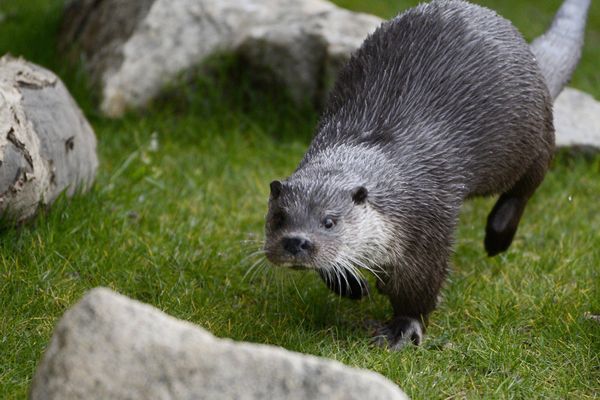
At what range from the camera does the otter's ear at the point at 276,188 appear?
11.3 feet

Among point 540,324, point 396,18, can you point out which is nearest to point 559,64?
point 396,18

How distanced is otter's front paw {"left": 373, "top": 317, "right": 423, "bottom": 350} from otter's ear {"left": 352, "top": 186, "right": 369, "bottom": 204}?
0.60 m

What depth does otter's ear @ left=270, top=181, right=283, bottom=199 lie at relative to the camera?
3.45 meters

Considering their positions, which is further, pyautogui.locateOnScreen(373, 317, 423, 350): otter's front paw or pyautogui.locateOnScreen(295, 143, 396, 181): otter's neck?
pyautogui.locateOnScreen(373, 317, 423, 350): otter's front paw

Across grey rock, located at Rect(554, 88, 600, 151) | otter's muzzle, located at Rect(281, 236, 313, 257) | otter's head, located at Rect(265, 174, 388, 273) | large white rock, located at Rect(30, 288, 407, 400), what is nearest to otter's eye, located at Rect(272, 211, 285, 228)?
otter's head, located at Rect(265, 174, 388, 273)

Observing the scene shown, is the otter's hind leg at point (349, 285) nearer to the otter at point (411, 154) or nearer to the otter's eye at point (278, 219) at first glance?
the otter at point (411, 154)

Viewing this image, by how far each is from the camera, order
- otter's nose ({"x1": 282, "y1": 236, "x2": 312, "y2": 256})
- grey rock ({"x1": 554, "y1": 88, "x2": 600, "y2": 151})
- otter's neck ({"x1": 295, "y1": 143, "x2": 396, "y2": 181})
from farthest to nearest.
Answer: grey rock ({"x1": 554, "y1": 88, "x2": 600, "y2": 151}), otter's neck ({"x1": 295, "y1": 143, "x2": 396, "y2": 181}), otter's nose ({"x1": 282, "y1": 236, "x2": 312, "y2": 256})

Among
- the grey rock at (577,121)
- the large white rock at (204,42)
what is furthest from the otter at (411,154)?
the large white rock at (204,42)

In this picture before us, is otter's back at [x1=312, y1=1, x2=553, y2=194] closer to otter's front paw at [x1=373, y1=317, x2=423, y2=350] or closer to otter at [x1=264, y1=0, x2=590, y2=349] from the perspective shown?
otter at [x1=264, y1=0, x2=590, y2=349]

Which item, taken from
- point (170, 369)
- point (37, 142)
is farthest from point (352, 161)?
point (170, 369)

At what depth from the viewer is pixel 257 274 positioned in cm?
426

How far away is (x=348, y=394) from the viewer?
227cm

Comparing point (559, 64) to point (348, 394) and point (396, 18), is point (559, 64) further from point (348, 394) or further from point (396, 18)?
point (348, 394)

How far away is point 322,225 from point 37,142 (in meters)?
1.37
